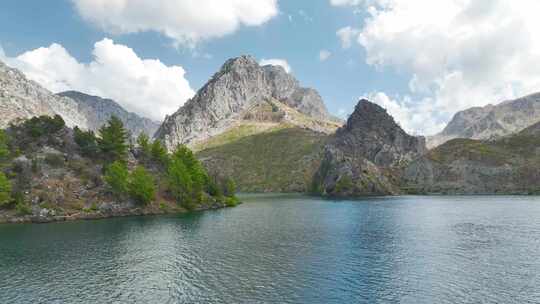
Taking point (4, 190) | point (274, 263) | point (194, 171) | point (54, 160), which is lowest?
point (274, 263)

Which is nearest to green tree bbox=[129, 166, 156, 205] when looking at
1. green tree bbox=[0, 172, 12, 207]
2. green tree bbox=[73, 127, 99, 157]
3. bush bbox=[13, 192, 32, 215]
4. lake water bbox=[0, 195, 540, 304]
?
lake water bbox=[0, 195, 540, 304]

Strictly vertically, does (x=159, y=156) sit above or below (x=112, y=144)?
below

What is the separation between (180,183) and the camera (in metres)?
149

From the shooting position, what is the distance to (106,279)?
52000mm

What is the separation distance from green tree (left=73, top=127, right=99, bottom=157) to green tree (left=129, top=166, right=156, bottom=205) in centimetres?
3189

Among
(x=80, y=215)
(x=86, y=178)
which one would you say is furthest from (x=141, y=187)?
(x=86, y=178)

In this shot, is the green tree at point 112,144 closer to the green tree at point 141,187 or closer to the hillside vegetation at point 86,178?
the hillside vegetation at point 86,178

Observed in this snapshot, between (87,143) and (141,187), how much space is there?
1712 inches

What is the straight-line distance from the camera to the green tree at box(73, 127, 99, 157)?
15600 cm

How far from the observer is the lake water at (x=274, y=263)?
4540 cm

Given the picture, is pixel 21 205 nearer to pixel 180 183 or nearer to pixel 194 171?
pixel 180 183

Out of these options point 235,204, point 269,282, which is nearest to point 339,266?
point 269,282

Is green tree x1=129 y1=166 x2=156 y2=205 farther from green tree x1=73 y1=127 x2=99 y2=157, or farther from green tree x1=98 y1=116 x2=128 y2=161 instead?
green tree x1=73 y1=127 x2=99 y2=157

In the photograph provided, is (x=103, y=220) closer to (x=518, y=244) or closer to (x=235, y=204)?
(x=235, y=204)
